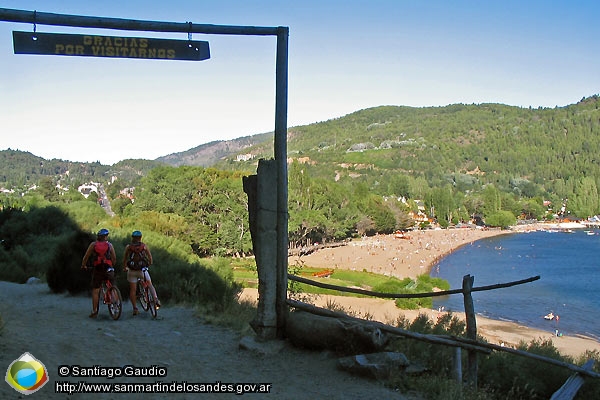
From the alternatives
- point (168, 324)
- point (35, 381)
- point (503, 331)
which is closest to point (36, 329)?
point (168, 324)

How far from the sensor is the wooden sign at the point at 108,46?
6125 mm

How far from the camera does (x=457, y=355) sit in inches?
256

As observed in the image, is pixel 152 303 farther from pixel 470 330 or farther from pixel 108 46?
pixel 470 330

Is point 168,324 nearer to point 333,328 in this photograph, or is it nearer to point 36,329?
point 36,329

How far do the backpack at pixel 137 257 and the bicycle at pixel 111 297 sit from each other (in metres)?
0.46

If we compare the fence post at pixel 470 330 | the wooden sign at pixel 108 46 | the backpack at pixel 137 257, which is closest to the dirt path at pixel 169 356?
the backpack at pixel 137 257

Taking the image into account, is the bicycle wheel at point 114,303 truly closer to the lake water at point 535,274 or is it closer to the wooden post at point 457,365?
the wooden post at point 457,365

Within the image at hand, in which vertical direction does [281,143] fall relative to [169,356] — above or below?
above

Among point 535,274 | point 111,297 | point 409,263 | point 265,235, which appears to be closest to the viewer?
point 265,235

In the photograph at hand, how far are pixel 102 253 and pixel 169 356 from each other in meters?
2.71
